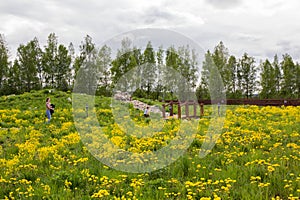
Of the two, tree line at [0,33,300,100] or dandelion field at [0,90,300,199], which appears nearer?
dandelion field at [0,90,300,199]

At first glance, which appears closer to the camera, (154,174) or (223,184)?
(223,184)

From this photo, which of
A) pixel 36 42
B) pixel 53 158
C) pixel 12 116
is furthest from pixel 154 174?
pixel 36 42

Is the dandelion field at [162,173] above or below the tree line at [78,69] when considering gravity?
below

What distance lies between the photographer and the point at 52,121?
1720cm

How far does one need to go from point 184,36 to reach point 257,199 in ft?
19.5

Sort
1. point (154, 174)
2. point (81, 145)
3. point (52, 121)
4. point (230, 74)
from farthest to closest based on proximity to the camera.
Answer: point (230, 74) < point (52, 121) < point (81, 145) < point (154, 174)

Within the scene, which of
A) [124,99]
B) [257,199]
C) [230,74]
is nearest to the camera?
[257,199]

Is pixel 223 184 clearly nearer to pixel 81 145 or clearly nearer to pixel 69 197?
pixel 69 197

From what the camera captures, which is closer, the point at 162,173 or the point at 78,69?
the point at 162,173

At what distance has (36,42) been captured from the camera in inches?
2496

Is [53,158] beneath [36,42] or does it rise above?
beneath

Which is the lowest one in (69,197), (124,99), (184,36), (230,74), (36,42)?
(69,197)

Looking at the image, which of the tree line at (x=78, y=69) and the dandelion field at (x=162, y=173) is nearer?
the dandelion field at (x=162, y=173)

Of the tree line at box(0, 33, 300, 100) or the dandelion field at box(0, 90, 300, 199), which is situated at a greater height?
the tree line at box(0, 33, 300, 100)
